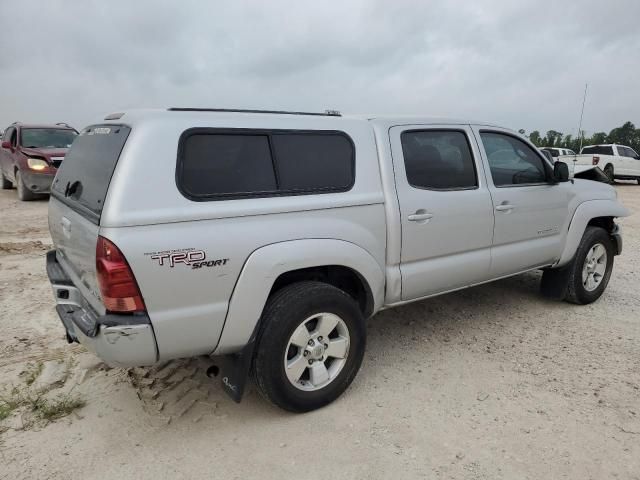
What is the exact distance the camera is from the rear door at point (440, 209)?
3295 mm

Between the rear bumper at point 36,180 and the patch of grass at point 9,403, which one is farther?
the rear bumper at point 36,180

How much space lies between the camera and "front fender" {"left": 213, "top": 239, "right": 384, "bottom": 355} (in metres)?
2.59

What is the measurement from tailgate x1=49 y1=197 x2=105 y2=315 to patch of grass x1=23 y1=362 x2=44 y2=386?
782 mm

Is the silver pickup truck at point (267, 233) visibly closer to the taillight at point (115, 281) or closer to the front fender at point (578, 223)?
the taillight at point (115, 281)

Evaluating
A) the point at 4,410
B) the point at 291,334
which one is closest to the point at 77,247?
the point at 4,410

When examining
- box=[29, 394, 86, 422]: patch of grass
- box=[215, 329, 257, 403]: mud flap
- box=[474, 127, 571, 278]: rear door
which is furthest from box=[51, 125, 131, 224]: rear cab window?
box=[474, 127, 571, 278]: rear door

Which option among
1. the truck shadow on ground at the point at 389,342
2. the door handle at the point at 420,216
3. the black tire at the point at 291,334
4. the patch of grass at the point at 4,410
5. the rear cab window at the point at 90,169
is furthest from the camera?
the door handle at the point at 420,216

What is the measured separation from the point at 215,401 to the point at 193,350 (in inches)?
28.1

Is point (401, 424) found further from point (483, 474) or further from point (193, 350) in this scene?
point (193, 350)

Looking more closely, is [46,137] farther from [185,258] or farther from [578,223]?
[578,223]

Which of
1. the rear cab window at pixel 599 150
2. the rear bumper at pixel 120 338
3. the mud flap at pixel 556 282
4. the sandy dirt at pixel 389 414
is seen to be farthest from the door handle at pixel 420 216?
the rear cab window at pixel 599 150

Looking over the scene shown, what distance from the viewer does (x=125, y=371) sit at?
3426 millimetres

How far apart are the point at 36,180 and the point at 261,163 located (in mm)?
9713

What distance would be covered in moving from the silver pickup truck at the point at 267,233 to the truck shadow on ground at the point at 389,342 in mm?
306
